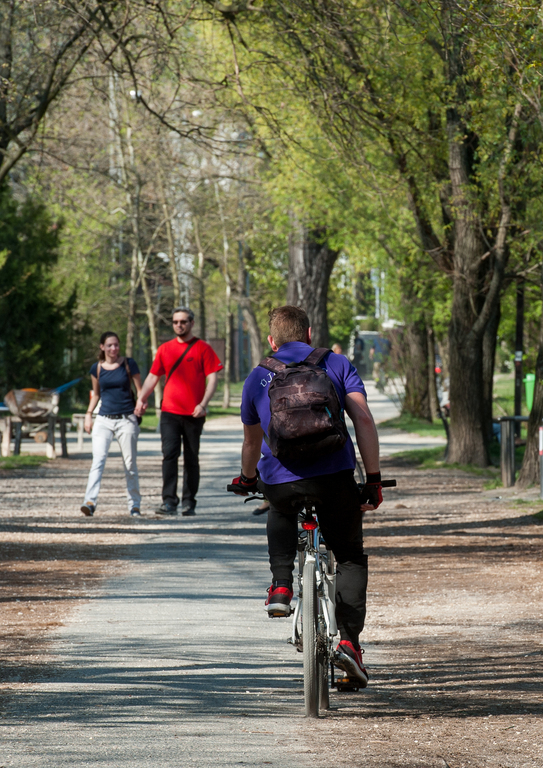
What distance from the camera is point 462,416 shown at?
18.7 meters

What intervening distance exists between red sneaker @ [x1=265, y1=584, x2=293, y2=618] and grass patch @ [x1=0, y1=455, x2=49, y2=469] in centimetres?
1323

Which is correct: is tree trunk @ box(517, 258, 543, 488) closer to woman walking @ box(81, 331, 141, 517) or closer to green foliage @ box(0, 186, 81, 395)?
woman walking @ box(81, 331, 141, 517)

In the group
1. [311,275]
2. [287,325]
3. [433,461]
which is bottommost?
[433,461]

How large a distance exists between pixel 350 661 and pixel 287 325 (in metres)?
1.53

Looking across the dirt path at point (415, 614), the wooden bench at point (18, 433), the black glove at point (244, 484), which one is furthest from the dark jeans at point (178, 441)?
the wooden bench at point (18, 433)

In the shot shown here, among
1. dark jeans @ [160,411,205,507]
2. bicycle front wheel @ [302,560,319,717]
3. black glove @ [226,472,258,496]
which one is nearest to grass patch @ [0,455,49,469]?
dark jeans @ [160,411,205,507]

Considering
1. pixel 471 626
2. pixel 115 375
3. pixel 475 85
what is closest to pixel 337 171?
pixel 475 85

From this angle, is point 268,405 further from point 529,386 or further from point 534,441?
point 529,386

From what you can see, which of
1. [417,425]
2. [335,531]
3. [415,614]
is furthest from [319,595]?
[417,425]

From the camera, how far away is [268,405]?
16.8 feet

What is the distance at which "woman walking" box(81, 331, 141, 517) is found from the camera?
1204cm

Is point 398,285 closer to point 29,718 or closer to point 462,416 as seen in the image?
point 462,416

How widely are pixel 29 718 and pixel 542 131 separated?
32.9ft

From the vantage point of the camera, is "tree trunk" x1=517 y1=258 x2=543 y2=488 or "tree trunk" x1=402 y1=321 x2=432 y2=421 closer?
"tree trunk" x1=517 y1=258 x2=543 y2=488
